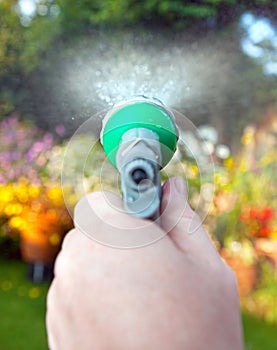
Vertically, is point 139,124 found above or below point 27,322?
above

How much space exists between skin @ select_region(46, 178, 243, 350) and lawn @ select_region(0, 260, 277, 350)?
1905mm

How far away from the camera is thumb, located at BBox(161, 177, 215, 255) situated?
15.4 inches

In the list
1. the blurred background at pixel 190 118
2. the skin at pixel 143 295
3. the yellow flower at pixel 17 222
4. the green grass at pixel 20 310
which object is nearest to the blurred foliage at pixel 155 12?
the blurred background at pixel 190 118

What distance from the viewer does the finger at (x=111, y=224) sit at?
37 cm

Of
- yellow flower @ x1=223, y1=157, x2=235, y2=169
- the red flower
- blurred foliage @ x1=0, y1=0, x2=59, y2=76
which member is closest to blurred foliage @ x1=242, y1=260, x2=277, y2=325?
the red flower

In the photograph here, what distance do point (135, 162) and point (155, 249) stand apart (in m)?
0.09

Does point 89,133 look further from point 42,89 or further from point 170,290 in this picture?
point 42,89

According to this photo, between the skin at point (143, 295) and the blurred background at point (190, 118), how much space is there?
1.90m

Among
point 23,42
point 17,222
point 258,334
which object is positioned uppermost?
point 23,42

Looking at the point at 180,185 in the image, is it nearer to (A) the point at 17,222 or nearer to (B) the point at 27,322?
(B) the point at 27,322

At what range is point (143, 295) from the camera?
34cm

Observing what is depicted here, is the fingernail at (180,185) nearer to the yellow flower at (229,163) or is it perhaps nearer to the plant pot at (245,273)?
the plant pot at (245,273)

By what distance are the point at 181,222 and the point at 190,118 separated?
1971 millimetres

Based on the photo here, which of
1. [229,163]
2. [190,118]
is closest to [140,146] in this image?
[190,118]
